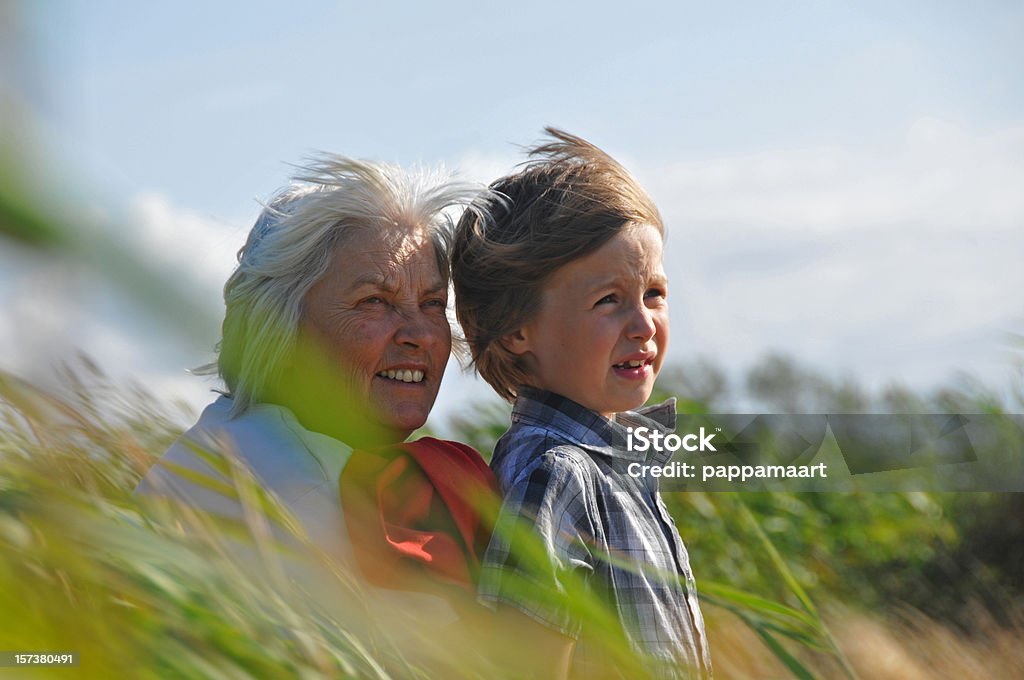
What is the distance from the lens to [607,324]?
2.23 m

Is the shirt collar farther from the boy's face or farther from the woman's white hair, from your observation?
Answer: the woman's white hair

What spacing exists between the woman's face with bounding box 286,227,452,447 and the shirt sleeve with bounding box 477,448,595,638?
0.35 metres

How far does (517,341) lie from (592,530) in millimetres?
547

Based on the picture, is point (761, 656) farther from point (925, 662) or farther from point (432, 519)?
point (925, 662)

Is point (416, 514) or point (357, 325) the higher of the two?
point (357, 325)

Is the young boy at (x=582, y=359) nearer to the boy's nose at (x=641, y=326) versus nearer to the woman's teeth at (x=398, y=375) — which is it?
the boy's nose at (x=641, y=326)

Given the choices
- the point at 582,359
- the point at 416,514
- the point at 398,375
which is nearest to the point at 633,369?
the point at 582,359

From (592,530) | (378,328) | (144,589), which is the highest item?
(378,328)

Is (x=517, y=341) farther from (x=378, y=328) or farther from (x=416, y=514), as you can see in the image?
(x=416, y=514)

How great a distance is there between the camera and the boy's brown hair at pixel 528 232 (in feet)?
7.50

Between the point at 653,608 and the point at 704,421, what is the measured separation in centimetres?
210

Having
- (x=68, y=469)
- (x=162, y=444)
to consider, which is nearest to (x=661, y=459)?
(x=162, y=444)

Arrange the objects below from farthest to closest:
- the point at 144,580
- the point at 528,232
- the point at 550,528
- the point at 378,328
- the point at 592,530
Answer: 1. the point at 528,232
2. the point at 378,328
3. the point at 592,530
4. the point at 550,528
5. the point at 144,580

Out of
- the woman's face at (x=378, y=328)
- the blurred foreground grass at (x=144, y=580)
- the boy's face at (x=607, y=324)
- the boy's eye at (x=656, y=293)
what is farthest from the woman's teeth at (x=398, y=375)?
the blurred foreground grass at (x=144, y=580)
